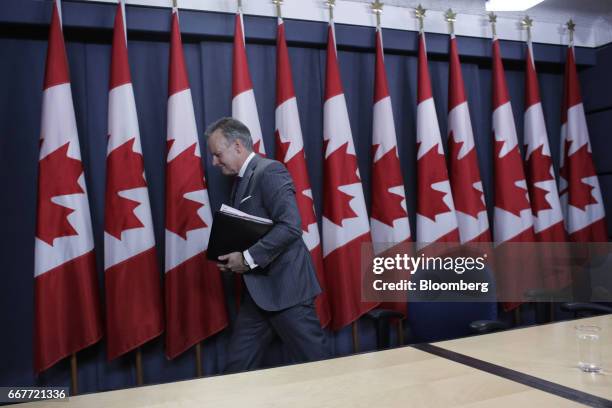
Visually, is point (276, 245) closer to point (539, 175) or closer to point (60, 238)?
point (60, 238)

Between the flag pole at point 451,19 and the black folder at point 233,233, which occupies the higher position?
the flag pole at point 451,19

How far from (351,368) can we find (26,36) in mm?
2397

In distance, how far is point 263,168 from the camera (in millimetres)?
2191

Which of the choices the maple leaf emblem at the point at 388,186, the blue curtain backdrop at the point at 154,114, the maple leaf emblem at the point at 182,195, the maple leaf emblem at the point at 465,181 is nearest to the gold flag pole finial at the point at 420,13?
the blue curtain backdrop at the point at 154,114

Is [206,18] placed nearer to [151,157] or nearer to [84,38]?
[84,38]

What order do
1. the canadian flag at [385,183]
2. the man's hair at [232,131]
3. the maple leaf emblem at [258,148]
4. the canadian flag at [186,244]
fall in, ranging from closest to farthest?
the man's hair at [232,131] → the canadian flag at [186,244] → the maple leaf emblem at [258,148] → the canadian flag at [385,183]

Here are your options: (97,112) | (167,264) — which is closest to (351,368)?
(167,264)

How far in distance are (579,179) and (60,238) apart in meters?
3.30

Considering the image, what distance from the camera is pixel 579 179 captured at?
139 inches

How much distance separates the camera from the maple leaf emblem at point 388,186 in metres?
3.04

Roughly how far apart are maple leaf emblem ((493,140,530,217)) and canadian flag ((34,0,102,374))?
8.25ft

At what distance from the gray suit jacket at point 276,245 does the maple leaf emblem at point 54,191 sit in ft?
2.76

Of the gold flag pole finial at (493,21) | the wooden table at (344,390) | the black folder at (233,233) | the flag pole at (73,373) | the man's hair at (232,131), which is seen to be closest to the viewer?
the wooden table at (344,390)

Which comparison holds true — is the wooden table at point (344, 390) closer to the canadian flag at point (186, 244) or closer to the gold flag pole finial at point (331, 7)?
the canadian flag at point (186, 244)
